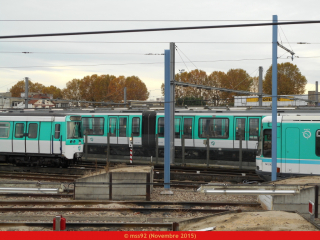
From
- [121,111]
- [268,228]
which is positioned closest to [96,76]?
[121,111]

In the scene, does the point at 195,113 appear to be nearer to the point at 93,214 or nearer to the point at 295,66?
the point at 93,214

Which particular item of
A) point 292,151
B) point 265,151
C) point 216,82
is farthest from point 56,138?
point 216,82

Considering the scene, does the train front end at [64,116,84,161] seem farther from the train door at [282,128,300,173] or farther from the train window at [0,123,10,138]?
the train door at [282,128,300,173]

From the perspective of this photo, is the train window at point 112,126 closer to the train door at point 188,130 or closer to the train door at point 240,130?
the train door at point 188,130

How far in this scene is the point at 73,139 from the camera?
834 inches

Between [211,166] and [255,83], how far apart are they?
58353 mm

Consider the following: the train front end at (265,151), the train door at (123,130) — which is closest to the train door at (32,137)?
the train door at (123,130)

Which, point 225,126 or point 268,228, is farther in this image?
point 225,126

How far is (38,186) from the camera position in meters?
8.44

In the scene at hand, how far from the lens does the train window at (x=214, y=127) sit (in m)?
22.2

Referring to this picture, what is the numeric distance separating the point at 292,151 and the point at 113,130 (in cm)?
1299

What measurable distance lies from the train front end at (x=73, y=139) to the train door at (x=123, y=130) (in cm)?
329

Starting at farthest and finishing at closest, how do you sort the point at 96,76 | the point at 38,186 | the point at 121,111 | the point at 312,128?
1. the point at 96,76
2. the point at 121,111
3. the point at 312,128
4. the point at 38,186

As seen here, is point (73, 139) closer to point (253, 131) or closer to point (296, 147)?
point (253, 131)
